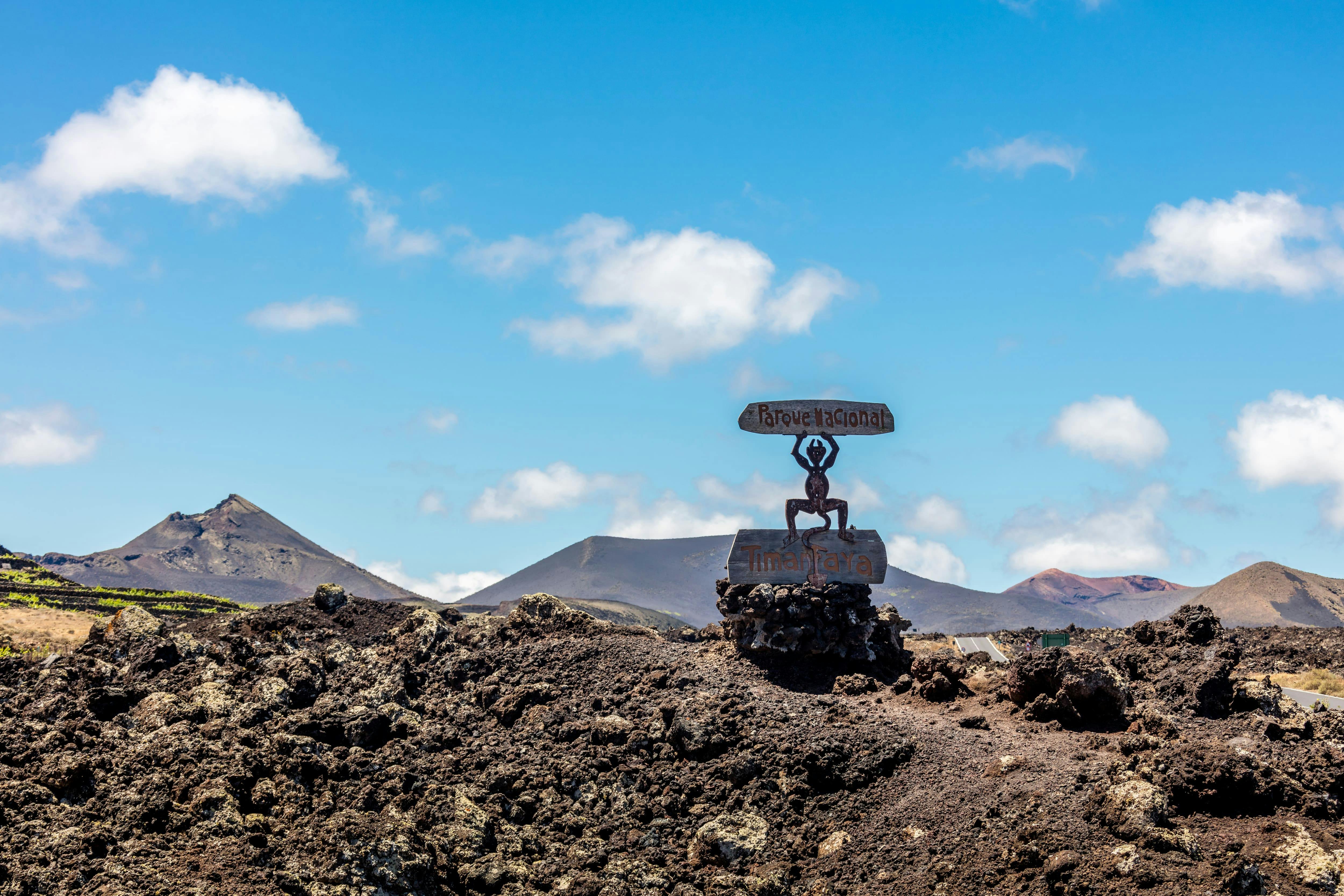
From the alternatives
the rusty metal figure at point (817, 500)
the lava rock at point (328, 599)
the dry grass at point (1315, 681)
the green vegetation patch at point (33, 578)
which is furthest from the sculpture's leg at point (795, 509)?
the green vegetation patch at point (33, 578)

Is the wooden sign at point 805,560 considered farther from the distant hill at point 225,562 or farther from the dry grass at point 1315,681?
the distant hill at point 225,562

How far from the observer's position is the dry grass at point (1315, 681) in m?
30.9

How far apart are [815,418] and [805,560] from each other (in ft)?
8.92

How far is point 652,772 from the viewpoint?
1462cm

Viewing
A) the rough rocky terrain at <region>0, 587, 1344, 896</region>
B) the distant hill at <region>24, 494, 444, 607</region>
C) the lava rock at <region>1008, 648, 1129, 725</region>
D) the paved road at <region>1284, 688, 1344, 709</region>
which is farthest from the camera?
the distant hill at <region>24, 494, 444, 607</region>

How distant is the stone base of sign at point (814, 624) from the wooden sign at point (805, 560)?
0.27 m

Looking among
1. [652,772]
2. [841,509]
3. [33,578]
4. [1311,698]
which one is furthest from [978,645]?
[33,578]

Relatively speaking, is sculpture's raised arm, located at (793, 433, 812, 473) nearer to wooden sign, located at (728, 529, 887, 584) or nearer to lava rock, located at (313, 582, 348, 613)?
wooden sign, located at (728, 529, 887, 584)

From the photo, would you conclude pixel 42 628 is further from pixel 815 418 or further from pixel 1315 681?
pixel 1315 681

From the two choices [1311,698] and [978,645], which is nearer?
[1311,698]

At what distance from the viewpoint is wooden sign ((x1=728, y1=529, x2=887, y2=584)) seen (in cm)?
1967

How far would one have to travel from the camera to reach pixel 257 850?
482 inches

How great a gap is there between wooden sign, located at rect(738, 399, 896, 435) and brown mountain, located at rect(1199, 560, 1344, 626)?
240ft

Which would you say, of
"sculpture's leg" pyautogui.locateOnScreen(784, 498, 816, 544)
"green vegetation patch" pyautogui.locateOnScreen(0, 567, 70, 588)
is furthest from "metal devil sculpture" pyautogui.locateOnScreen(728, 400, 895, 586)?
"green vegetation patch" pyautogui.locateOnScreen(0, 567, 70, 588)
